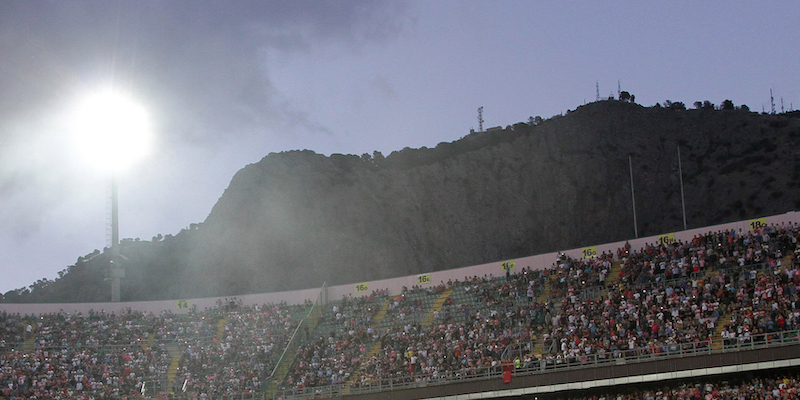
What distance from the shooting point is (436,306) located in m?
39.7

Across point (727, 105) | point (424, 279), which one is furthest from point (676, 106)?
point (424, 279)

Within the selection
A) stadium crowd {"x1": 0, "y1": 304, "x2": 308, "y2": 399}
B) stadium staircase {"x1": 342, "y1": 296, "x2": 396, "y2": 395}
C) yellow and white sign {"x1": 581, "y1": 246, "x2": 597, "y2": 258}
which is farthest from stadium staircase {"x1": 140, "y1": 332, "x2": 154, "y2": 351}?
yellow and white sign {"x1": 581, "y1": 246, "x2": 597, "y2": 258}

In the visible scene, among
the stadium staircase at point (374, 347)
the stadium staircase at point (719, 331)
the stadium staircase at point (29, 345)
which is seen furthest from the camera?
the stadium staircase at point (29, 345)

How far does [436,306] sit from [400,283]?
14.9 ft

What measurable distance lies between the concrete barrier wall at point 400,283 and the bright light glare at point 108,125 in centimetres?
996

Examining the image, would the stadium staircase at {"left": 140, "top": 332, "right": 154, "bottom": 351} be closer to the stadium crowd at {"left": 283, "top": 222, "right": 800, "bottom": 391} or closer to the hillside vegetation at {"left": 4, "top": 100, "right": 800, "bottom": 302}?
the stadium crowd at {"left": 283, "top": 222, "right": 800, "bottom": 391}

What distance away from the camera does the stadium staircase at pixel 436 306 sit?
38.4 metres

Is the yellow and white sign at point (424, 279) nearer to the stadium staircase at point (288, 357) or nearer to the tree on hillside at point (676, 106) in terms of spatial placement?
the stadium staircase at point (288, 357)

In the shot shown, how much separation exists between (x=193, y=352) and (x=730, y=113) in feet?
220

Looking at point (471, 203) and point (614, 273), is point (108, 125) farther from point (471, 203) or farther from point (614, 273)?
point (471, 203)

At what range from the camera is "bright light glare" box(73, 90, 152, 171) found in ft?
164

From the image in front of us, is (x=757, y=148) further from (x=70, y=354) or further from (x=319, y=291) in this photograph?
(x=70, y=354)

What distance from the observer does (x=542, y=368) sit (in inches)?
1188

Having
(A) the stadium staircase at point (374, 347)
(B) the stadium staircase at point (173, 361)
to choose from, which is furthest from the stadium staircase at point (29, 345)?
(A) the stadium staircase at point (374, 347)
